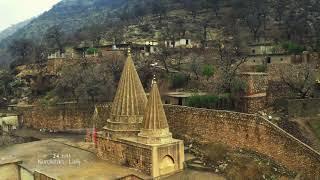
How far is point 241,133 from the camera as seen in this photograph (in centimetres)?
1797

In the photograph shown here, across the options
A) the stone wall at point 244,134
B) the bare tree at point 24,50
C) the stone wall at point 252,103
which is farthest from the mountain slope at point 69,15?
the stone wall at point 252,103

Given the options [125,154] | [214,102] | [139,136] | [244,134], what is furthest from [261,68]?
[125,154]

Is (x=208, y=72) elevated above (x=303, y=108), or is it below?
above

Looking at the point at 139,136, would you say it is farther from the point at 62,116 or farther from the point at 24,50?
the point at 24,50

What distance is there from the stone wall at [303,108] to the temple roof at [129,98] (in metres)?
6.22

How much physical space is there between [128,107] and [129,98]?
38 cm

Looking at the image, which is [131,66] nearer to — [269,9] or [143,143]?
[143,143]

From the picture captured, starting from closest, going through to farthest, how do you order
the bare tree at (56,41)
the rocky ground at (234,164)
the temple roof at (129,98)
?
the rocky ground at (234,164), the temple roof at (129,98), the bare tree at (56,41)

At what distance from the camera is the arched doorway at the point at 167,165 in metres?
16.6

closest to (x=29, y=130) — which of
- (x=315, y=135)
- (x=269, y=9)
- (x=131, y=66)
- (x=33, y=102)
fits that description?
(x=33, y=102)

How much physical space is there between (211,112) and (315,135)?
4.49 metres

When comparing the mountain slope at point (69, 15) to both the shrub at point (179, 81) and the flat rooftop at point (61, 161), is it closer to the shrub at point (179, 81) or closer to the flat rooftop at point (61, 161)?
the shrub at point (179, 81)

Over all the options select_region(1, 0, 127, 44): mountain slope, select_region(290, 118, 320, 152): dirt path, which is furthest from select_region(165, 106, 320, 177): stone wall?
select_region(1, 0, 127, 44): mountain slope

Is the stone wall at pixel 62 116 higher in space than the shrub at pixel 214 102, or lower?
lower
